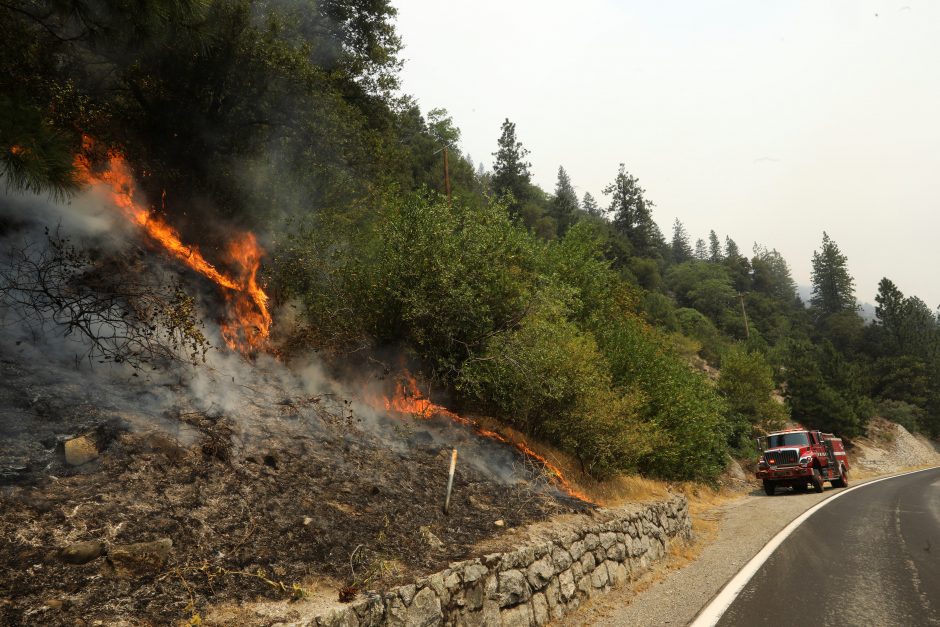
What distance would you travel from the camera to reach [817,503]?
54.0 feet

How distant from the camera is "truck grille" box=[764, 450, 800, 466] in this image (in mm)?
19953

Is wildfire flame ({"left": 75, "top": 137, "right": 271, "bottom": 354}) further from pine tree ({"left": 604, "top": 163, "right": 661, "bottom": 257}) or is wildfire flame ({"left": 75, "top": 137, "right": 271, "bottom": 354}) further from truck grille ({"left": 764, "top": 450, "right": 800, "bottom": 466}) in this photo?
pine tree ({"left": 604, "top": 163, "right": 661, "bottom": 257})

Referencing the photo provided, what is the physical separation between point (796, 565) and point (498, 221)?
30.4ft

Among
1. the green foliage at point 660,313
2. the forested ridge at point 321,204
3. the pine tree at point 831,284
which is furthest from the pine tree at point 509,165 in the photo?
the pine tree at point 831,284

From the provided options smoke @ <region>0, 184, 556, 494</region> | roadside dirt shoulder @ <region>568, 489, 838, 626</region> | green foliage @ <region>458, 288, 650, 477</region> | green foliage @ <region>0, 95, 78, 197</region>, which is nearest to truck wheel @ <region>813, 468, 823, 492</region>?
roadside dirt shoulder @ <region>568, 489, 838, 626</region>

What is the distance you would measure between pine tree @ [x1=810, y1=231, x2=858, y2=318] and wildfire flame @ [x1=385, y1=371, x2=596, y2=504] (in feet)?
366

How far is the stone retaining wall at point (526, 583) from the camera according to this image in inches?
200

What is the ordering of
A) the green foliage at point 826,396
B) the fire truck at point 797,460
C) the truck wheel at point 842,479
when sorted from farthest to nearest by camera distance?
the green foliage at point 826,396, the truck wheel at point 842,479, the fire truck at point 797,460

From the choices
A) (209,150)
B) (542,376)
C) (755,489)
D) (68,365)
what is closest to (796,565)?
(542,376)

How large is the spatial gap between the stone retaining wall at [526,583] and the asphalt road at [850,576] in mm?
1929

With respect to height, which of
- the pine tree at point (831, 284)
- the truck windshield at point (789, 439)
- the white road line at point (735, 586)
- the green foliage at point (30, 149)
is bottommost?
the white road line at point (735, 586)

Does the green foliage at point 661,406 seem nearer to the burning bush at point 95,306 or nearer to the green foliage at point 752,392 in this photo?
the burning bush at point 95,306

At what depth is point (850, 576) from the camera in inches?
315

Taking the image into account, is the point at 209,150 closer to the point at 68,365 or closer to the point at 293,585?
the point at 68,365
